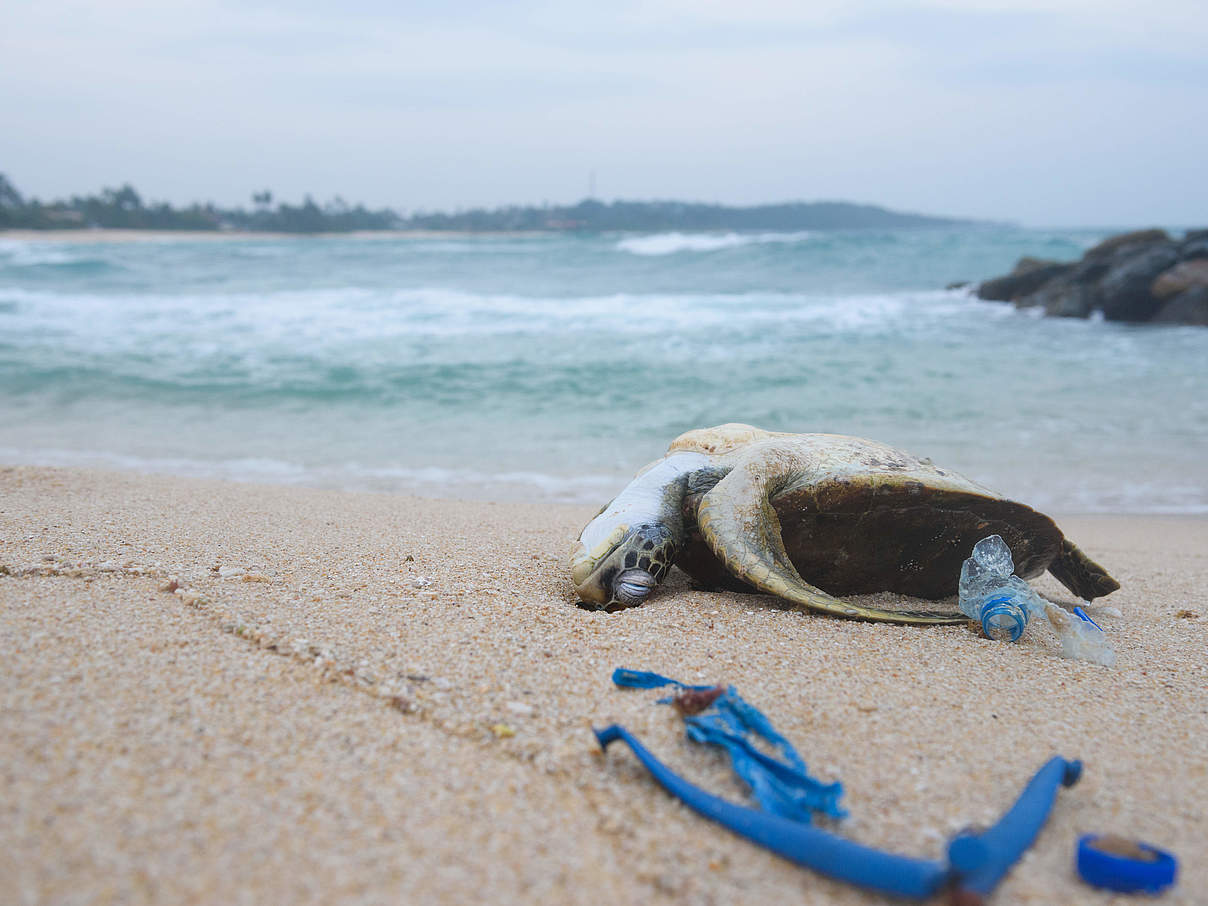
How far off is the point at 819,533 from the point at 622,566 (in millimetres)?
747

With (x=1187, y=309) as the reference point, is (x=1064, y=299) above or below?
above

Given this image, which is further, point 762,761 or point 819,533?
point 819,533

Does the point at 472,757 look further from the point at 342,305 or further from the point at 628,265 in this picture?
the point at 628,265

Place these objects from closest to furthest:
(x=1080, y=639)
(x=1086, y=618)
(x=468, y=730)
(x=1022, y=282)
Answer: (x=468, y=730)
(x=1080, y=639)
(x=1086, y=618)
(x=1022, y=282)

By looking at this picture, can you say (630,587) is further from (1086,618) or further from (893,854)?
(1086,618)

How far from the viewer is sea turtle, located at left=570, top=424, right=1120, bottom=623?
268 centimetres

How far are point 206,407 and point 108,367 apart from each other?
2.96 meters

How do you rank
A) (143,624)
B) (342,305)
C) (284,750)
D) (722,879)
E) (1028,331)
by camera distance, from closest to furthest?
(722,879) < (284,750) < (143,624) < (1028,331) < (342,305)

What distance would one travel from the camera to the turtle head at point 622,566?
9.12 ft

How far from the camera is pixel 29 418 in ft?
25.1

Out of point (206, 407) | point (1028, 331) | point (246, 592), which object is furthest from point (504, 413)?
point (1028, 331)

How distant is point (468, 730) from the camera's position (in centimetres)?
177

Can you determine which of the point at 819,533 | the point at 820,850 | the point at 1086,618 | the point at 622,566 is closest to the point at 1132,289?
the point at 1086,618

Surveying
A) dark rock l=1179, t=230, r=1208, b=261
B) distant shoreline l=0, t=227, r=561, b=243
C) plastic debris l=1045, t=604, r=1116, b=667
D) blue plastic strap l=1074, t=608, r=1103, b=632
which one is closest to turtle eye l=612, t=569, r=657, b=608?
plastic debris l=1045, t=604, r=1116, b=667
